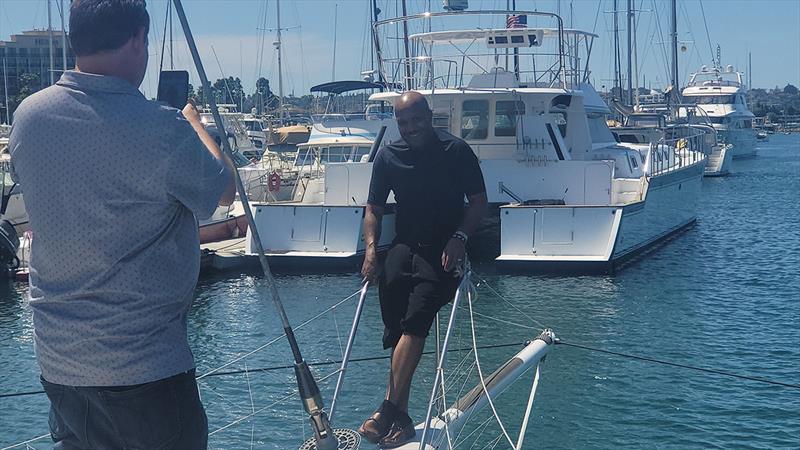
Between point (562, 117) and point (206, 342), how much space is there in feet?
36.1

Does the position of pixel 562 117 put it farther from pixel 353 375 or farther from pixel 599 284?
pixel 353 375

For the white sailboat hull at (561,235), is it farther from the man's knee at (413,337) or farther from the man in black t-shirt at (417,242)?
the man's knee at (413,337)

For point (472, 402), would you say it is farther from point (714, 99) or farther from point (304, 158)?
point (714, 99)

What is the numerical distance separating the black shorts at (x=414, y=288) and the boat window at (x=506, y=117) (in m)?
13.8

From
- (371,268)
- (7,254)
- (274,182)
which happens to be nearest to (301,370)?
(371,268)

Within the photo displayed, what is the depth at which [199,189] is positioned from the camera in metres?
2.67

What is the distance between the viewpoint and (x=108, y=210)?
265 centimetres

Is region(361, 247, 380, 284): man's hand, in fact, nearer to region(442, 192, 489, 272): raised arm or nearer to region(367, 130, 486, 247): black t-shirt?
region(367, 130, 486, 247): black t-shirt

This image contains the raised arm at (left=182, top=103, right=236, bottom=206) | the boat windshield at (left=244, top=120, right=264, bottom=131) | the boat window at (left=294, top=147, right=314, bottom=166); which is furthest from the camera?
the boat windshield at (left=244, top=120, right=264, bottom=131)

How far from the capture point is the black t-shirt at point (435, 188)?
497 cm

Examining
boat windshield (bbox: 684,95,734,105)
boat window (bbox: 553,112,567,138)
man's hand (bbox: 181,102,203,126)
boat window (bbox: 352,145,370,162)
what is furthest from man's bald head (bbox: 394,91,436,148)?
boat windshield (bbox: 684,95,734,105)

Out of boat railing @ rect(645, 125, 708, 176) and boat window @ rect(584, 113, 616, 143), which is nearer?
boat railing @ rect(645, 125, 708, 176)

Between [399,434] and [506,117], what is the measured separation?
46.8 ft

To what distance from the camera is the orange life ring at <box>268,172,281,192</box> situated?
22.6m
